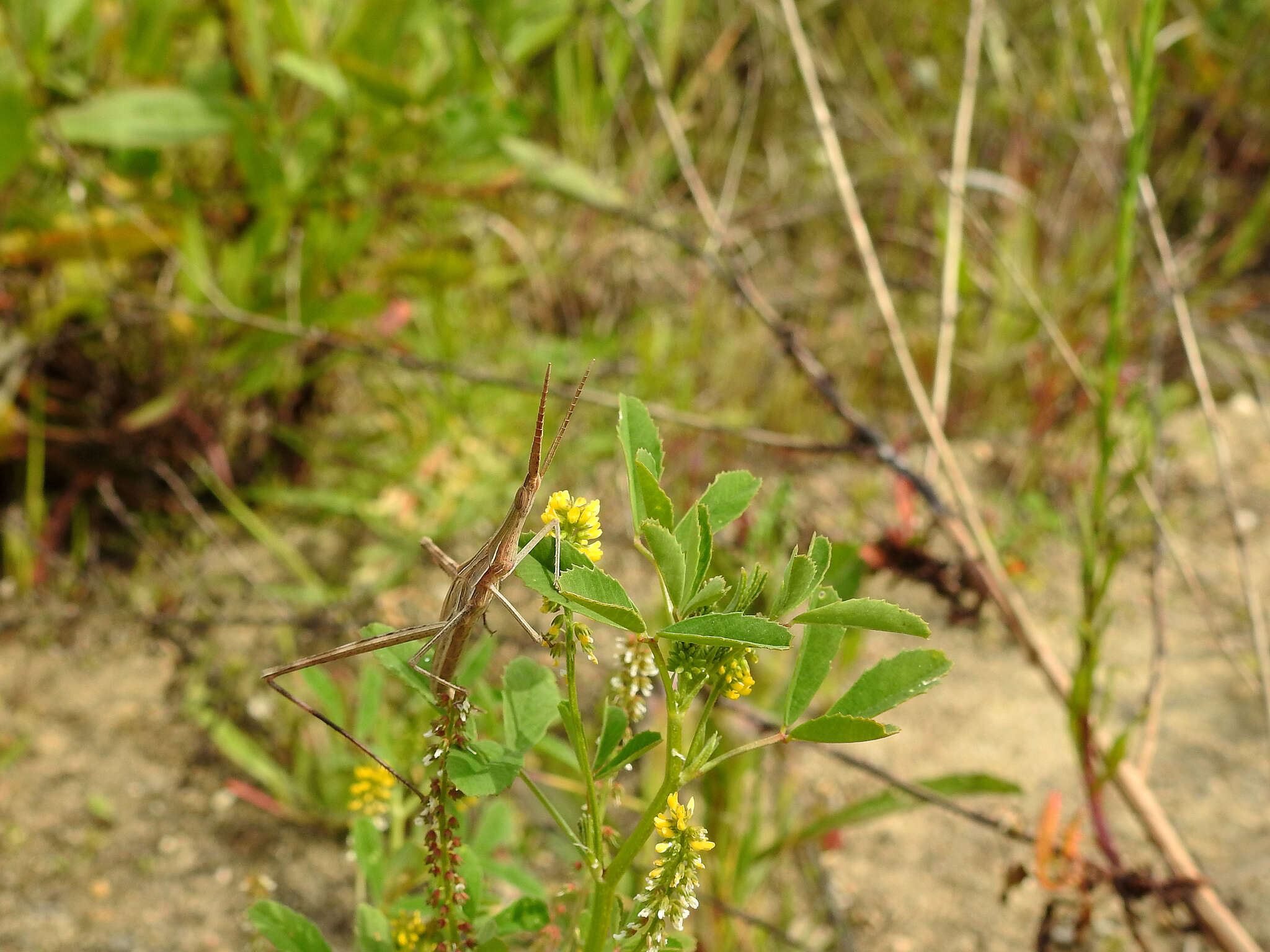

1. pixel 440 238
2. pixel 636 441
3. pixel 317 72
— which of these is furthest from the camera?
pixel 440 238

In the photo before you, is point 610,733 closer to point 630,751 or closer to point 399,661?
point 630,751

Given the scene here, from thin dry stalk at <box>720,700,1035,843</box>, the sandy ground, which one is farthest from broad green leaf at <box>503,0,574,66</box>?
thin dry stalk at <box>720,700,1035,843</box>

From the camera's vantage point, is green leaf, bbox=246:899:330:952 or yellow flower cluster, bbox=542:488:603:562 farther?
green leaf, bbox=246:899:330:952

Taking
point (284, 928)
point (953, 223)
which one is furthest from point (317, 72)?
point (284, 928)

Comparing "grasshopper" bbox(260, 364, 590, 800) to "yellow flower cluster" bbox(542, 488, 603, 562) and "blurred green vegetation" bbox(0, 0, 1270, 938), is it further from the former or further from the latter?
"blurred green vegetation" bbox(0, 0, 1270, 938)

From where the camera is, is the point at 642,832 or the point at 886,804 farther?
the point at 886,804
